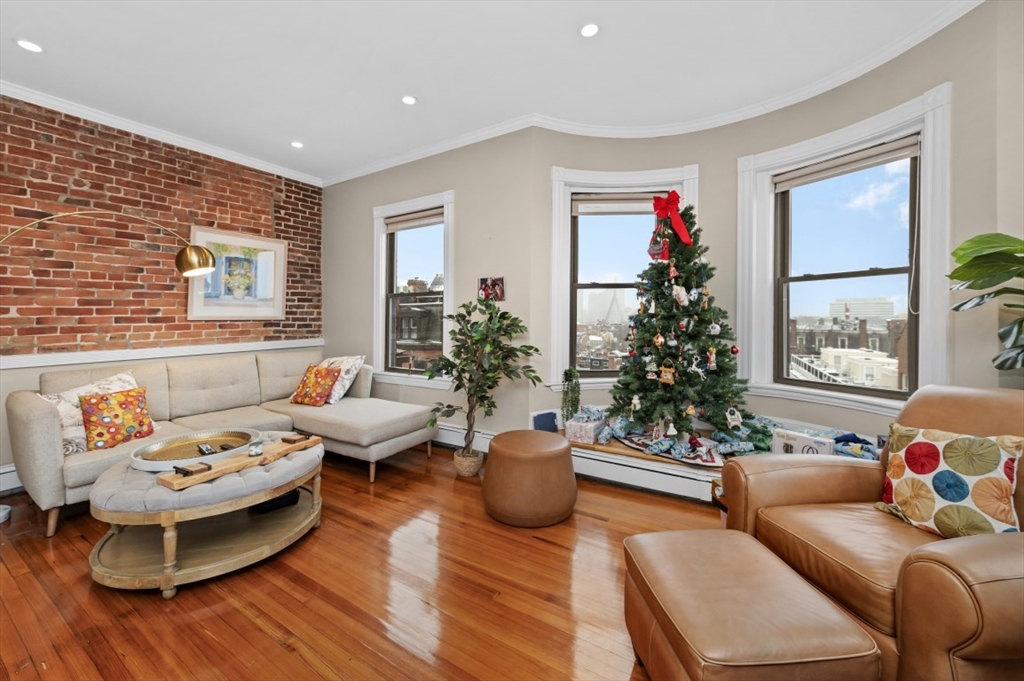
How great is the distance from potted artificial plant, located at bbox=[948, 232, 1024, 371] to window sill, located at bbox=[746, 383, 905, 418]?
0.88 meters

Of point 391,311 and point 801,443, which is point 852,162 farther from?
point 391,311

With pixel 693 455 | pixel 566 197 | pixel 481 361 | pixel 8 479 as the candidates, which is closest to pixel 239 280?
pixel 8 479

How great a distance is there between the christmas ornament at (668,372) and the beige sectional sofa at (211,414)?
6.26 ft

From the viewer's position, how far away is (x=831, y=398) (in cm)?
291

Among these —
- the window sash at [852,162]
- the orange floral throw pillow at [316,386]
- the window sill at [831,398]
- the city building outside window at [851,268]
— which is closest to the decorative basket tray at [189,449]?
the orange floral throw pillow at [316,386]

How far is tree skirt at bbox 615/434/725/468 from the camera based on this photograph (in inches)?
111

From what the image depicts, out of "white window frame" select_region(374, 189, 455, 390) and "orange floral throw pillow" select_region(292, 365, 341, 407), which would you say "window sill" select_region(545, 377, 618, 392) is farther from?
"orange floral throw pillow" select_region(292, 365, 341, 407)

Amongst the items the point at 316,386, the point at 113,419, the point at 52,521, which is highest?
the point at 316,386

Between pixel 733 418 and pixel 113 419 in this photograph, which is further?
pixel 733 418

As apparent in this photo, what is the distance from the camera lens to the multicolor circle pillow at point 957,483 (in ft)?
4.58

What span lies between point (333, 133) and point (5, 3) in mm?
1810

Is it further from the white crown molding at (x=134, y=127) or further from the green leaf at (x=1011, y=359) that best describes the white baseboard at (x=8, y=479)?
the green leaf at (x=1011, y=359)

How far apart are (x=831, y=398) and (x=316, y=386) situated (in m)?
4.06

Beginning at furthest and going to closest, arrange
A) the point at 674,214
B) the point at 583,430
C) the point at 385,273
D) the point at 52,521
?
1. the point at 385,273
2. the point at 583,430
3. the point at 674,214
4. the point at 52,521
